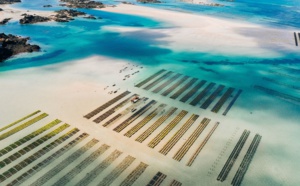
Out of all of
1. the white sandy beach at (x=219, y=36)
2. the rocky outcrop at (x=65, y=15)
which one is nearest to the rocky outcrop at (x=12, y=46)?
the rocky outcrop at (x=65, y=15)

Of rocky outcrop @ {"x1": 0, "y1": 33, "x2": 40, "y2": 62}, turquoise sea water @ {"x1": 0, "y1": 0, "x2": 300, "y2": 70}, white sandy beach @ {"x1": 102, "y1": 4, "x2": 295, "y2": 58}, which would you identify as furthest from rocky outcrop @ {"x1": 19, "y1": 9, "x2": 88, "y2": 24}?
rocky outcrop @ {"x1": 0, "y1": 33, "x2": 40, "y2": 62}

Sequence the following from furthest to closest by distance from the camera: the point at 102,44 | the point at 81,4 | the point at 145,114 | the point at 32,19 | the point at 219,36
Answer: the point at 81,4 < the point at 32,19 < the point at 219,36 < the point at 102,44 < the point at 145,114

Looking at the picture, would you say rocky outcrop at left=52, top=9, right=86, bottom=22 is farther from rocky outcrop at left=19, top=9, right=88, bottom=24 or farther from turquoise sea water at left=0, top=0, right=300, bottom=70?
turquoise sea water at left=0, top=0, right=300, bottom=70

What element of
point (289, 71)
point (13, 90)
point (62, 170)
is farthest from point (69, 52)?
point (289, 71)

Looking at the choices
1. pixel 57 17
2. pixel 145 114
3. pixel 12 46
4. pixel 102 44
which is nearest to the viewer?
pixel 145 114

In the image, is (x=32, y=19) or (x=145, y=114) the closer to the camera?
(x=145, y=114)

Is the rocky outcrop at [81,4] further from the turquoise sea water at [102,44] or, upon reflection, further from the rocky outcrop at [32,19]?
the rocky outcrop at [32,19]

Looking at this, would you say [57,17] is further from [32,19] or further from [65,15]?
[32,19]

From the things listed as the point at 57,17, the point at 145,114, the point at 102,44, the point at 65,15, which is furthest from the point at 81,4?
the point at 145,114

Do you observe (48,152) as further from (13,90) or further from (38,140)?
(13,90)
